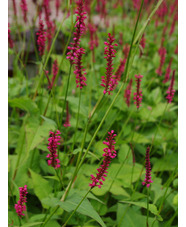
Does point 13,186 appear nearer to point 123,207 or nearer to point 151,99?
point 123,207

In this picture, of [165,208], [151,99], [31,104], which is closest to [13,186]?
[31,104]

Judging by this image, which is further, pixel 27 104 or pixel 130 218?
pixel 27 104

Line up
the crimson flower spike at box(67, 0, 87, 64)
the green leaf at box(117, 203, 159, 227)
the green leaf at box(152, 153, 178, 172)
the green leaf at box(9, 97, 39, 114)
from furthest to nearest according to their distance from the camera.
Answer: the green leaf at box(152, 153, 178, 172)
the green leaf at box(9, 97, 39, 114)
the green leaf at box(117, 203, 159, 227)
the crimson flower spike at box(67, 0, 87, 64)

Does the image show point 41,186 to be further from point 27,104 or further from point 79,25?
point 79,25

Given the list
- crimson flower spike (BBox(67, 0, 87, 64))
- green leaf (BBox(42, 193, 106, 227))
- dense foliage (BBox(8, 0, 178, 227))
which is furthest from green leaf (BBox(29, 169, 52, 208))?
crimson flower spike (BBox(67, 0, 87, 64))

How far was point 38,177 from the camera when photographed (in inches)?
44.3

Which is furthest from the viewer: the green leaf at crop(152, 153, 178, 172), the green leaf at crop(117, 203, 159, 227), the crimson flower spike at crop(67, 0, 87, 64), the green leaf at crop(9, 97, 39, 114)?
the green leaf at crop(152, 153, 178, 172)

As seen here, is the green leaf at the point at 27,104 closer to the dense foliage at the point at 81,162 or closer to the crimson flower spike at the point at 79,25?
the dense foliage at the point at 81,162

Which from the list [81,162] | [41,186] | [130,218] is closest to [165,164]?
[130,218]

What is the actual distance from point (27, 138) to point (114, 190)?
483 mm

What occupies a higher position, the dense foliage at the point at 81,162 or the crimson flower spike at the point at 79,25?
the crimson flower spike at the point at 79,25

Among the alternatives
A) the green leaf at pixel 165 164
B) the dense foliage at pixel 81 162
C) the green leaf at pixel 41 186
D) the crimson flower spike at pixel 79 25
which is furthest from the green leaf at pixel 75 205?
the green leaf at pixel 165 164

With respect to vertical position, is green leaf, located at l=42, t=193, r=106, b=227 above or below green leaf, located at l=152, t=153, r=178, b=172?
above

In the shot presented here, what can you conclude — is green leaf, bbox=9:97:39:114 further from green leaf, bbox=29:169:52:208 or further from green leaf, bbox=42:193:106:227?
green leaf, bbox=42:193:106:227
